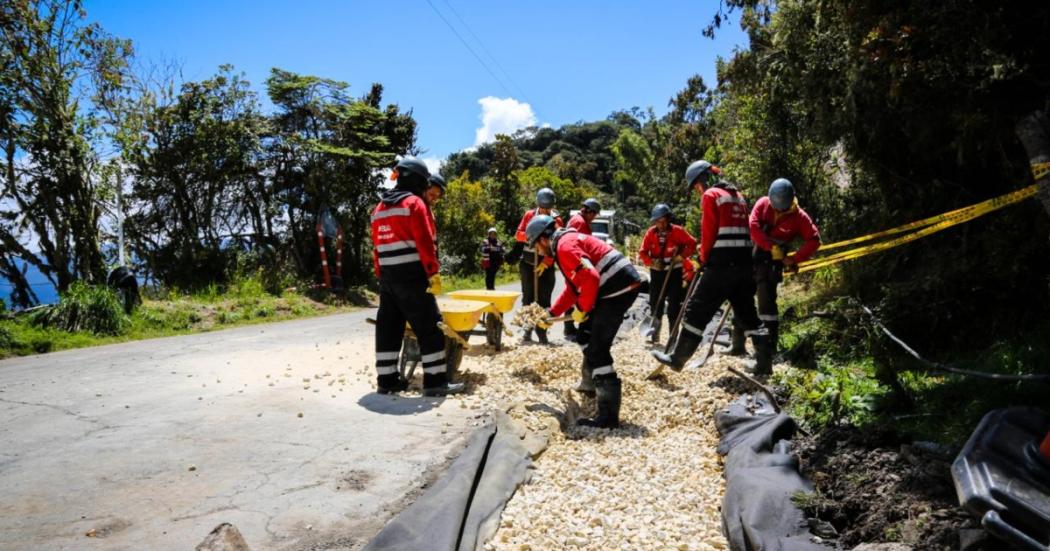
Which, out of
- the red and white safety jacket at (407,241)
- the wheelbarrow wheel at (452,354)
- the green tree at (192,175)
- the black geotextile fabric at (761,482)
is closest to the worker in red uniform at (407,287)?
the red and white safety jacket at (407,241)

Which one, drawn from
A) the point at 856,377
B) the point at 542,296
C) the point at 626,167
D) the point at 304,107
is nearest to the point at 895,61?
the point at 856,377

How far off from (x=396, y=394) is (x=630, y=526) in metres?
2.69

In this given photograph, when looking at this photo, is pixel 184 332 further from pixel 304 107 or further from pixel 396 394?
pixel 304 107

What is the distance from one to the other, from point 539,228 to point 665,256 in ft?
11.1

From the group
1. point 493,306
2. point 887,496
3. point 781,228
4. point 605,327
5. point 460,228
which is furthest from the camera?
point 460,228

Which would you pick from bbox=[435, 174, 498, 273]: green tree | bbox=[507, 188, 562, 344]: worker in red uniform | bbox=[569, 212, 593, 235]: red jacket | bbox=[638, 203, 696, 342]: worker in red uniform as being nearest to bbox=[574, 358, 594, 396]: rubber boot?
bbox=[507, 188, 562, 344]: worker in red uniform

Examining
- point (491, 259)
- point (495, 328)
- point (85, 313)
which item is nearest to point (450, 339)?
point (495, 328)

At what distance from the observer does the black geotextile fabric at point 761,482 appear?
2.67 m

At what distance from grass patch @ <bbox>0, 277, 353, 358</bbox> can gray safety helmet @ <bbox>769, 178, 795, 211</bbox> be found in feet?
28.4

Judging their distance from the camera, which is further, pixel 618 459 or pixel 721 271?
pixel 721 271

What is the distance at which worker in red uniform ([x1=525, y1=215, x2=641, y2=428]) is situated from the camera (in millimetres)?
4652

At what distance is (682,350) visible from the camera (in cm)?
567

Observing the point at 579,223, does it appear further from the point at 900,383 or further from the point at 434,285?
the point at 900,383

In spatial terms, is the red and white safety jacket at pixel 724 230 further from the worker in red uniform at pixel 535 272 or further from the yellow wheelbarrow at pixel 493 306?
the worker in red uniform at pixel 535 272
